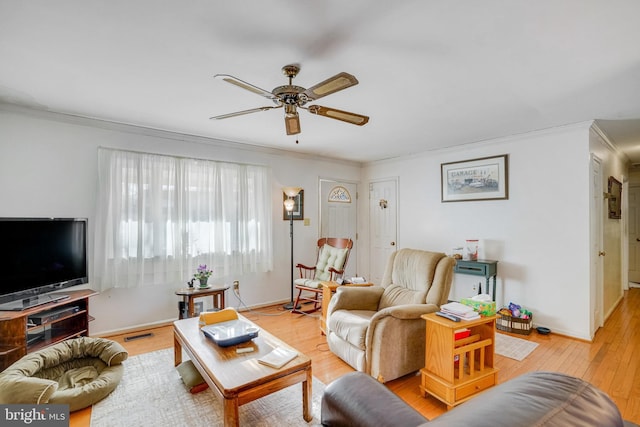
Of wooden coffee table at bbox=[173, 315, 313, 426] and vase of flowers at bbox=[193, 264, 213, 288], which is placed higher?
vase of flowers at bbox=[193, 264, 213, 288]

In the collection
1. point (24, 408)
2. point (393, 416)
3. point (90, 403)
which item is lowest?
point (90, 403)

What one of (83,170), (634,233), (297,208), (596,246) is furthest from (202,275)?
(634,233)

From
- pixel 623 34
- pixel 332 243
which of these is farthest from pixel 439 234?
pixel 623 34

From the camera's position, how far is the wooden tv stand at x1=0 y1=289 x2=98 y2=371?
237 centimetres

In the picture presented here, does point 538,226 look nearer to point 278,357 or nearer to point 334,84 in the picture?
point 334,84

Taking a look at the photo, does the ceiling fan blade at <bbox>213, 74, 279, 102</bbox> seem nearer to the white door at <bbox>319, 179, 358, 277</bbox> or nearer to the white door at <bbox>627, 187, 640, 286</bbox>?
the white door at <bbox>319, 179, 358, 277</bbox>

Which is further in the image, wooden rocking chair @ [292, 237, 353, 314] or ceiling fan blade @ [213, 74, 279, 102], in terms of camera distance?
wooden rocking chair @ [292, 237, 353, 314]

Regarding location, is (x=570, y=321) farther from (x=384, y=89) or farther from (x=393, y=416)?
(x=393, y=416)

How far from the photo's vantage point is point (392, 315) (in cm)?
234

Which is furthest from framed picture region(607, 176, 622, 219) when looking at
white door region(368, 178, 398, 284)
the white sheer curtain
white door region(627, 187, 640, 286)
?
the white sheer curtain

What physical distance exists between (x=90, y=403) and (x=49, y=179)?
89.4 inches

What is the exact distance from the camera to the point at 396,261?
318cm

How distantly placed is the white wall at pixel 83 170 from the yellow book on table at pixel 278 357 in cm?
237

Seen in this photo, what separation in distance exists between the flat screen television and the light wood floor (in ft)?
3.02
